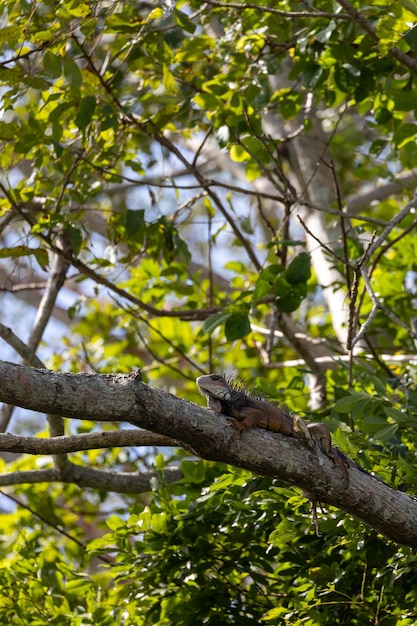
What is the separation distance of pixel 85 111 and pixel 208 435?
2.32 m

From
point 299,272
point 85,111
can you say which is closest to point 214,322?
point 299,272

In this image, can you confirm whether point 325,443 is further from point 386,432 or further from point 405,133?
point 405,133

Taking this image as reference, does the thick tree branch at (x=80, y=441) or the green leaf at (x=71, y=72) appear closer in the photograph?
the thick tree branch at (x=80, y=441)

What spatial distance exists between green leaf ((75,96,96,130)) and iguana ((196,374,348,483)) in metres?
1.79

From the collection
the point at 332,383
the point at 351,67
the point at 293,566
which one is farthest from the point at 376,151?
→ the point at 293,566

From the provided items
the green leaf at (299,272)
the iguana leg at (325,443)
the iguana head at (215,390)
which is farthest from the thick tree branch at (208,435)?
the green leaf at (299,272)

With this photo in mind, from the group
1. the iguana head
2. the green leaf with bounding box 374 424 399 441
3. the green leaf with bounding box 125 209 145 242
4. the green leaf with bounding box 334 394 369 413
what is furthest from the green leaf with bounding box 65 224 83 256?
the green leaf with bounding box 374 424 399 441

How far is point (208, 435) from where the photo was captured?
8.82 ft

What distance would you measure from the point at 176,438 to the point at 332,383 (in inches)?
93.0

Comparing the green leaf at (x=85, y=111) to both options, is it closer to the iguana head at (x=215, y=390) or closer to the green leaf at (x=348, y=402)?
the iguana head at (x=215, y=390)

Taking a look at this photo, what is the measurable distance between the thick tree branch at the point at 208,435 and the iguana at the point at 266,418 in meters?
0.04

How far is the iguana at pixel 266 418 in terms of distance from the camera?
2971mm

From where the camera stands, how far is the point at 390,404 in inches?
151

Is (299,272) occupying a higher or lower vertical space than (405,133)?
lower
